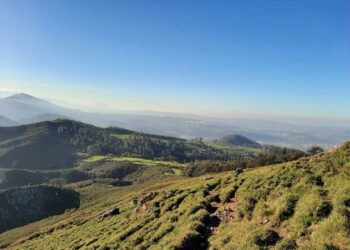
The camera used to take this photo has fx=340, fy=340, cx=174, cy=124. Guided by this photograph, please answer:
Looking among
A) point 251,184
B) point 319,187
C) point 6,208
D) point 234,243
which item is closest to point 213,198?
point 251,184

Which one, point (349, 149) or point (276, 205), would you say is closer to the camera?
point (276, 205)

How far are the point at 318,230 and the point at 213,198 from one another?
1446 cm

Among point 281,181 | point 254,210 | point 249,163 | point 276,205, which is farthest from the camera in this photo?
point 249,163

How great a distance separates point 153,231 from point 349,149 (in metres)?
17.1

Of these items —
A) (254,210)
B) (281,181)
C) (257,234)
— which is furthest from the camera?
(281,181)

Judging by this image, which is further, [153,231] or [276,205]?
[153,231]

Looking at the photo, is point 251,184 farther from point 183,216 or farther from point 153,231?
point 153,231

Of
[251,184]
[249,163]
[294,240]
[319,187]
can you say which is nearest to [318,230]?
→ [294,240]

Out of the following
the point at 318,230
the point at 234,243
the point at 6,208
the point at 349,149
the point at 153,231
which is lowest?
the point at 6,208

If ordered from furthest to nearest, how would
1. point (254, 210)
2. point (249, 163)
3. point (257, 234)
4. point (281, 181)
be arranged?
point (249, 163) → point (281, 181) → point (254, 210) → point (257, 234)

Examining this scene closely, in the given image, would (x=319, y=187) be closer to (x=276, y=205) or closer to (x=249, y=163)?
(x=276, y=205)

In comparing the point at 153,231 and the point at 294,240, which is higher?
the point at 294,240

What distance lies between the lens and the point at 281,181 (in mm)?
23672

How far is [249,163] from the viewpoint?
507ft
